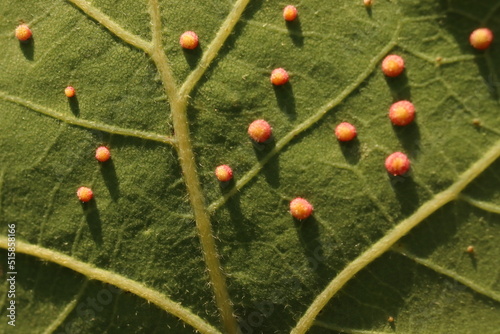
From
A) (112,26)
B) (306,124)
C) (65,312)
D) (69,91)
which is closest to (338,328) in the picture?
(306,124)

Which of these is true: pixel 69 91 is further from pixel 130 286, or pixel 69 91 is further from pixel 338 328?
pixel 338 328

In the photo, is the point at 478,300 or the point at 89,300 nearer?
the point at 478,300

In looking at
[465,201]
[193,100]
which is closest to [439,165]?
[465,201]

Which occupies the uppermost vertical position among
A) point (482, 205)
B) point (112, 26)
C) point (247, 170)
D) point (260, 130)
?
point (112, 26)

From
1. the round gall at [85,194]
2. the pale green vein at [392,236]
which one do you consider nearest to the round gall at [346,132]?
the pale green vein at [392,236]

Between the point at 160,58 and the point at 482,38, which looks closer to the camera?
the point at 482,38

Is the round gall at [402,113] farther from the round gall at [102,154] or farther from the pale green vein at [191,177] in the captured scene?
the round gall at [102,154]

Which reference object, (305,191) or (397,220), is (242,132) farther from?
(397,220)
